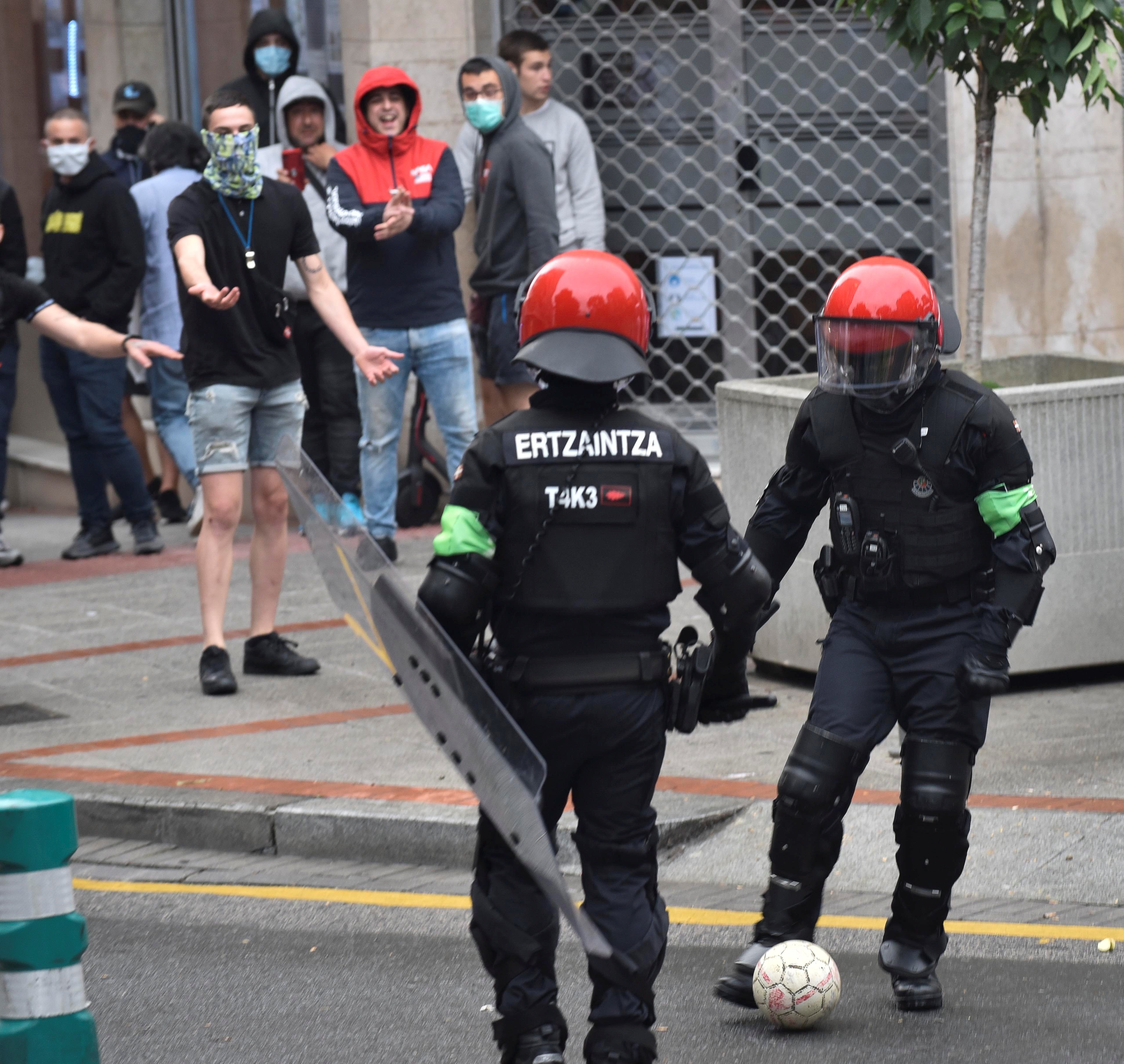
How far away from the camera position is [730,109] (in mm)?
11195

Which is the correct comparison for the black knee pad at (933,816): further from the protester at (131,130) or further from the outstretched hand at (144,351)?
the protester at (131,130)

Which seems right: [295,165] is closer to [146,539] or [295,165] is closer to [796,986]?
[146,539]

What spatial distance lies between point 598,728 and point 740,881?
1834 millimetres

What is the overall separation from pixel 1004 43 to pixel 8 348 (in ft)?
19.5

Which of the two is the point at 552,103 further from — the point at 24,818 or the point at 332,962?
the point at 24,818

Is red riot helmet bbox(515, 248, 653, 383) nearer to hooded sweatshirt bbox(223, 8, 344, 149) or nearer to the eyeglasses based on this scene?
the eyeglasses

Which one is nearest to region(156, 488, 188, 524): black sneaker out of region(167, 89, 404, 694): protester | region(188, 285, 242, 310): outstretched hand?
region(167, 89, 404, 694): protester

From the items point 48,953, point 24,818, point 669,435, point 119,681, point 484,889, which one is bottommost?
point 119,681

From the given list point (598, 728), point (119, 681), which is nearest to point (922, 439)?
point (598, 728)

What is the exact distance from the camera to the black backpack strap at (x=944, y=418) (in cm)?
447

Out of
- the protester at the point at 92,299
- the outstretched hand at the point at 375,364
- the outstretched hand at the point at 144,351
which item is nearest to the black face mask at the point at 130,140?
the protester at the point at 92,299

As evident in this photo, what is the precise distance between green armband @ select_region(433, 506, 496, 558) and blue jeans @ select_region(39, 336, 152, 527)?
22.3 ft

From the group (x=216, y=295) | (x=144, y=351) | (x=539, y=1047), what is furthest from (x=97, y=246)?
(x=539, y=1047)

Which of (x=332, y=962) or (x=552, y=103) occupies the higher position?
(x=552, y=103)
